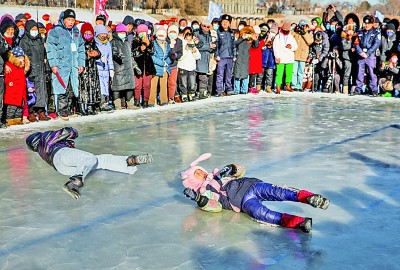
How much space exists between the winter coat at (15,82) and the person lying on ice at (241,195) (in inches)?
185

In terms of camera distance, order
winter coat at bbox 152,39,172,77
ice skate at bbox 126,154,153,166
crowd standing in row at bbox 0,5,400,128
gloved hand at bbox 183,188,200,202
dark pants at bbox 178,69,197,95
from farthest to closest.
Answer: dark pants at bbox 178,69,197,95
winter coat at bbox 152,39,172,77
crowd standing in row at bbox 0,5,400,128
ice skate at bbox 126,154,153,166
gloved hand at bbox 183,188,200,202

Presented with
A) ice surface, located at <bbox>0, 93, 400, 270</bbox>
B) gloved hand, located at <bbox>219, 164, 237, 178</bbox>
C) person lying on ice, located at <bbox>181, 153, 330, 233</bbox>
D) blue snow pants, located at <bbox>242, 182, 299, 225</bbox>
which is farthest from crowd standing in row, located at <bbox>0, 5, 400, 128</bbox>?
blue snow pants, located at <bbox>242, 182, 299, 225</bbox>

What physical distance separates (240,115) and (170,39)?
7.32 ft

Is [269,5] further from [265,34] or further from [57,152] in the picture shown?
[57,152]

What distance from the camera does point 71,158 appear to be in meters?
5.26

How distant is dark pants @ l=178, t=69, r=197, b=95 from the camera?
1148cm

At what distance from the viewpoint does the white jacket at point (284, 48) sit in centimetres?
1274

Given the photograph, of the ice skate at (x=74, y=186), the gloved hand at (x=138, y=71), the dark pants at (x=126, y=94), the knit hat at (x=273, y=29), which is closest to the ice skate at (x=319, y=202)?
the ice skate at (x=74, y=186)

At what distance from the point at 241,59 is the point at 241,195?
8.33m

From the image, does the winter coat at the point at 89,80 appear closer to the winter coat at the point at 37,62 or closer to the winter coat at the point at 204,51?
the winter coat at the point at 37,62

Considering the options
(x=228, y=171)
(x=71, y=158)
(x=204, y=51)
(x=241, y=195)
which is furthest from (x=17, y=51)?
(x=241, y=195)

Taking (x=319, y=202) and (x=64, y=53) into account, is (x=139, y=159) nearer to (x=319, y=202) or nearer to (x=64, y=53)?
(x=319, y=202)

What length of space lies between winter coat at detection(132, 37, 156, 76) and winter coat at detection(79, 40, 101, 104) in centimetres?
100

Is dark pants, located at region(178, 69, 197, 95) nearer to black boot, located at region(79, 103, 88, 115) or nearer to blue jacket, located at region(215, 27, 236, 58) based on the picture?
blue jacket, located at region(215, 27, 236, 58)
